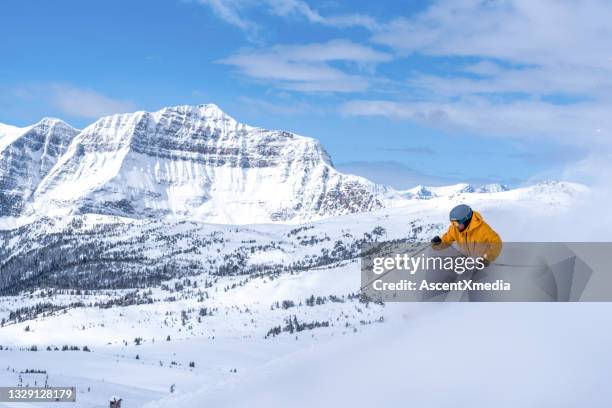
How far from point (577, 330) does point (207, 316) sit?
130m

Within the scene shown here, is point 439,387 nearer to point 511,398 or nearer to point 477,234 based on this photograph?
point 511,398

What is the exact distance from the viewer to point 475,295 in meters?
11.4

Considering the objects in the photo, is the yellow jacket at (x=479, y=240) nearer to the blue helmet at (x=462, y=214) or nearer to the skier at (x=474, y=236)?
the skier at (x=474, y=236)

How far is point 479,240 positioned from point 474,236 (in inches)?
4.1

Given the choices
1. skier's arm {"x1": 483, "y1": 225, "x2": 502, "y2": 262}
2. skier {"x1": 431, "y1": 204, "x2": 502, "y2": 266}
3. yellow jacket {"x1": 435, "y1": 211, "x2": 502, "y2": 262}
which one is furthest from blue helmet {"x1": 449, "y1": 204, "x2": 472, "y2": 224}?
skier's arm {"x1": 483, "y1": 225, "x2": 502, "y2": 262}

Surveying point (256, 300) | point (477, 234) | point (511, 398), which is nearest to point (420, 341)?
point (477, 234)

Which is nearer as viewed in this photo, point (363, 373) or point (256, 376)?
point (363, 373)

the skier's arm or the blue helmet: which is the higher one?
the blue helmet

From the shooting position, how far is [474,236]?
35.7 ft

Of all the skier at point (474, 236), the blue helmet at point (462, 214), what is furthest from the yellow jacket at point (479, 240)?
the blue helmet at point (462, 214)

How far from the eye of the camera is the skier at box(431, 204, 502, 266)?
1083 cm

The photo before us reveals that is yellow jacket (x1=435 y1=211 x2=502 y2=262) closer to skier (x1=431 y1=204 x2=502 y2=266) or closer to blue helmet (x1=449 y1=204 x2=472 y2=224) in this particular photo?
skier (x1=431 y1=204 x2=502 y2=266)

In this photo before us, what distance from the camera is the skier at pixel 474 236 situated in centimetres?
1083

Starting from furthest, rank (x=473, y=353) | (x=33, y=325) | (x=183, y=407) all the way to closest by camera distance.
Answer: (x=33, y=325) < (x=183, y=407) < (x=473, y=353)
